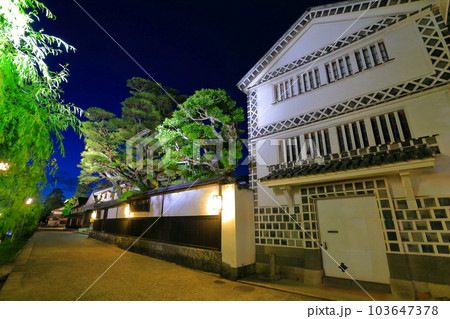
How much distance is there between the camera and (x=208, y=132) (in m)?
10.5

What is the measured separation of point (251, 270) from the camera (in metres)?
7.23

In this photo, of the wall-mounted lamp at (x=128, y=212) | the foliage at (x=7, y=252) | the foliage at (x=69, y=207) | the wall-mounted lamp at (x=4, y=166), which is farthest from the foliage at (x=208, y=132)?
the foliage at (x=69, y=207)

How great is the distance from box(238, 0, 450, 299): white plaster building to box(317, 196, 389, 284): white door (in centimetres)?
3

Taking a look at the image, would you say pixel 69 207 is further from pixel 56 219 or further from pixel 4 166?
pixel 4 166

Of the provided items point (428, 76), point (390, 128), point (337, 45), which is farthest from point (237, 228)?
point (337, 45)

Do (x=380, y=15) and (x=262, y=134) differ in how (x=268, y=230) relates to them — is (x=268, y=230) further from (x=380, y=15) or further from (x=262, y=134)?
(x=380, y=15)

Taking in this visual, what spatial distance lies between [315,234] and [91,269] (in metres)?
8.59

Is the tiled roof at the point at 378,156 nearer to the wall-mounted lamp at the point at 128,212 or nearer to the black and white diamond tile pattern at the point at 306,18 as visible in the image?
the black and white diamond tile pattern at the point at 306,18

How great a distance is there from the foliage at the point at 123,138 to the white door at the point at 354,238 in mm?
15713

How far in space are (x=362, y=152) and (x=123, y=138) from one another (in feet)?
61.4

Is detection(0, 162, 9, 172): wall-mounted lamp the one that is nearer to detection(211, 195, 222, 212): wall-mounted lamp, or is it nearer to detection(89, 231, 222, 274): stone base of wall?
detection(211, 195, 222, 212): wall-mounted lamp

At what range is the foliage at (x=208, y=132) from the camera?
10492mm

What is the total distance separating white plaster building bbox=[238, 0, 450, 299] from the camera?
16.5 ft
